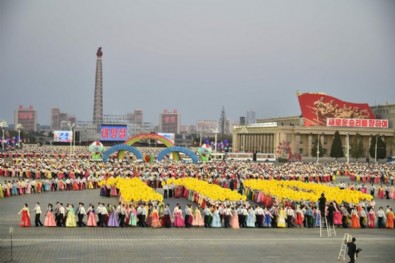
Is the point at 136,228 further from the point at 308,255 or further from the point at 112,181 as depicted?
the point at 112,181

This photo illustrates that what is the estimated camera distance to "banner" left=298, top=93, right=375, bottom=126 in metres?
94.6

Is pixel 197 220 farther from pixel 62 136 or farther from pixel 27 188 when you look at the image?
pixel 62 136

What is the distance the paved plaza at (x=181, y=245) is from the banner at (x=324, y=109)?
72.3 m

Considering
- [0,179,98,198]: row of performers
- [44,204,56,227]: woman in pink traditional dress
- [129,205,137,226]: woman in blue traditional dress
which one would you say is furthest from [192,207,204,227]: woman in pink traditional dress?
[0,179,98,198]: row of performers

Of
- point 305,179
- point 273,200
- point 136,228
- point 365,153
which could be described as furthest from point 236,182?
point 365,153

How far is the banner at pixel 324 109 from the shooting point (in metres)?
94.6

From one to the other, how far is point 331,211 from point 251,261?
25.2ft

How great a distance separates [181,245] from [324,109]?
80352 millimetres

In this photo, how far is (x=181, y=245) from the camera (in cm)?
1867

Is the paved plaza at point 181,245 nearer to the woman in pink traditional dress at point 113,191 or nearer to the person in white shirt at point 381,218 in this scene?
the person in white shirt at point 381,218

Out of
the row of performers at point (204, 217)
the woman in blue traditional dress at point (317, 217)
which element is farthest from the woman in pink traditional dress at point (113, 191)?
the woman in blue traditional dress at point (317, 217)

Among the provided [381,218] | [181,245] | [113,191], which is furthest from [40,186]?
[381,218]

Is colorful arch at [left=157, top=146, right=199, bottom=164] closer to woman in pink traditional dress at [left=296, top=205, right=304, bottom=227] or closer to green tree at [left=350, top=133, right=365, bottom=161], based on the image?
woman in pink traditional dress at [left=296, top=205, right=304, bottom=227]

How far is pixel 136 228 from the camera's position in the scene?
22.1m
